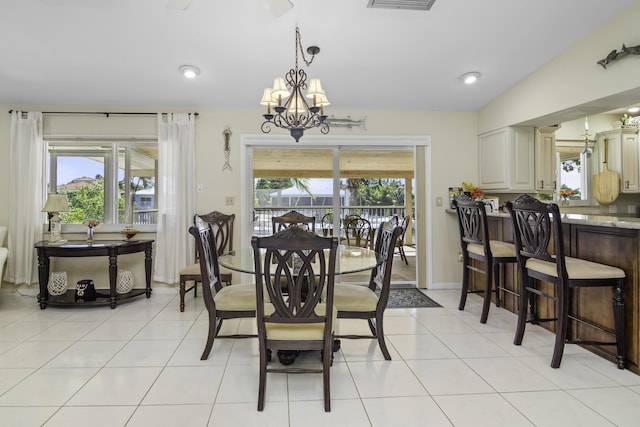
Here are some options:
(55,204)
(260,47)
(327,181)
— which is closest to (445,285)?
(327,181)

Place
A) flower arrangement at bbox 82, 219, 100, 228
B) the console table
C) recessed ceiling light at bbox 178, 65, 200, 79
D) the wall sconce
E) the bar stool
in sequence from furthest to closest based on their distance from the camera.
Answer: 1. the wall sconce
2. flower arrangement at bbox 82, 219, 100, 228
3. the console table
4. recessed ceiling light at bbox 178, 65, 200, 79
5. the bar stool

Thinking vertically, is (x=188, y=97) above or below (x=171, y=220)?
above

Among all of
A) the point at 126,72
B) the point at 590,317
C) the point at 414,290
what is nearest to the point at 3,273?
the point at 126,72

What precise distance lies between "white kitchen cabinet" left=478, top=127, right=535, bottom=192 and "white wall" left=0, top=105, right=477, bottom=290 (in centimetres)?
35

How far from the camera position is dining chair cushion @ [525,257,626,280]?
89.1 inches

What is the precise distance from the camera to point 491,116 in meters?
4.26

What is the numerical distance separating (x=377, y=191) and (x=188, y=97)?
2641 mm

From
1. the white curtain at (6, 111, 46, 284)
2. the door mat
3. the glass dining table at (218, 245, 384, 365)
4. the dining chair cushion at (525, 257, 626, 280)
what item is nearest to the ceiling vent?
the glass dining table at (218, 245, 384, 365)

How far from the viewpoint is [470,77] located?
12.1ft

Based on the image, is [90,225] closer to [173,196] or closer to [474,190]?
[173,196]

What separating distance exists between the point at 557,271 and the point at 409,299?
1.86m

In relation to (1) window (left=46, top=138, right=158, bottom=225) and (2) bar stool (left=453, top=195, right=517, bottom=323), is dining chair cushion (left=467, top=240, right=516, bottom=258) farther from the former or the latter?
(1) window (left=46, top=138, right=158, bottom=225)

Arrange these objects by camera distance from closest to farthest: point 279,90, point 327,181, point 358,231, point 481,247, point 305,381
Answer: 1. point 305,381
2. point 279,90
3. point 481,247
4. point 327,181
5. point 358,231

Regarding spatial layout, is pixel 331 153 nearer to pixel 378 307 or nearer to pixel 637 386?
pixel 378 307
